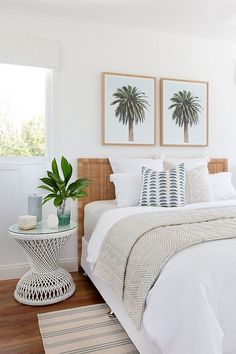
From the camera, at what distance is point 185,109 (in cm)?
348

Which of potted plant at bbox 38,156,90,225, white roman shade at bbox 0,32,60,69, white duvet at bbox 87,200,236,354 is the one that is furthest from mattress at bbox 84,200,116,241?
white roman shade at bbox 0,32,60,69

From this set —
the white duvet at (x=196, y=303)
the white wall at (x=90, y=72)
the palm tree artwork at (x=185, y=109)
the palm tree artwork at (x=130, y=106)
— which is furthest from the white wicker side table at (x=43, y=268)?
the palm tree artwork at (x=185, y=109)

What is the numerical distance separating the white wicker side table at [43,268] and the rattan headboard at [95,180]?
586mm

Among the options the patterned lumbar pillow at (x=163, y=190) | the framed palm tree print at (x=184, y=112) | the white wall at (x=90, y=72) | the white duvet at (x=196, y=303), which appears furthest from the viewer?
the framed palm tree print at (x=184, y=112)

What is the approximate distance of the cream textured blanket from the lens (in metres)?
1.47

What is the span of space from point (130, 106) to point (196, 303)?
2.37m

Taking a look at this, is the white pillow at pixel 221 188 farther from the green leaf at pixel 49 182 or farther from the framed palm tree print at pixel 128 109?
the green leaf at pixel 49 182

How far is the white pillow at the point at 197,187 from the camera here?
2.77m

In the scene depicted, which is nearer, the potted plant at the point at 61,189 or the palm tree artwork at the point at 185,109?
the potted plant at the point at 61,189

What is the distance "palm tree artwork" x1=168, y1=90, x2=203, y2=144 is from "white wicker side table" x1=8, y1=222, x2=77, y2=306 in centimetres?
176

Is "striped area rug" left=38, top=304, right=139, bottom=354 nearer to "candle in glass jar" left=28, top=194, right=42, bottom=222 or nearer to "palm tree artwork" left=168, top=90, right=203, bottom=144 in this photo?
"candle in glass jar" left=28, top=194, right=42, bottom=222

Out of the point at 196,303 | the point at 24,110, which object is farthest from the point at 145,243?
the point at 24,110

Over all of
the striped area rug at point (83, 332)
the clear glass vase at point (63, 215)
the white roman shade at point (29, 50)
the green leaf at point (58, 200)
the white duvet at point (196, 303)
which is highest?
the white roman shade at point (29, 50)

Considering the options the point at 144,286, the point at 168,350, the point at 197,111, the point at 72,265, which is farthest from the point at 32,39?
the point at 168,350
